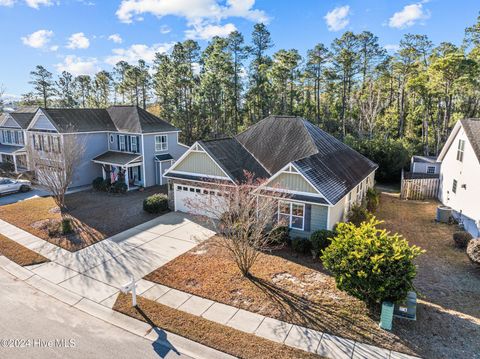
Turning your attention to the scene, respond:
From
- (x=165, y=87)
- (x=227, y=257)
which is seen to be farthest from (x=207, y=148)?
(x=165, y=87)

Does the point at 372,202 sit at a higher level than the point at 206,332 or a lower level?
higher

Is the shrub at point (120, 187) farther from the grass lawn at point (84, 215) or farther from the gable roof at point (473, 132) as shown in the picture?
the gable roof at point (473, 132)

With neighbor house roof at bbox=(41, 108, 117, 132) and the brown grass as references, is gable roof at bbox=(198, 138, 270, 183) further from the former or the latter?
neighbor house roof at bbox=(41, 108, 117, 132)

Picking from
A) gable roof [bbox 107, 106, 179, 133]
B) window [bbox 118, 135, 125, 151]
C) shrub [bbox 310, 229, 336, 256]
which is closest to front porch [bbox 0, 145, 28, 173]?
gable roof [bbox 107, 106, 179, 133]

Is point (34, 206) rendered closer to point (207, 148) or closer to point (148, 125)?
point (148, 125)

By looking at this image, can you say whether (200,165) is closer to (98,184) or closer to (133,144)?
(133,144)

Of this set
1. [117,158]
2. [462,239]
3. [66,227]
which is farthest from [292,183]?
[117,158]
